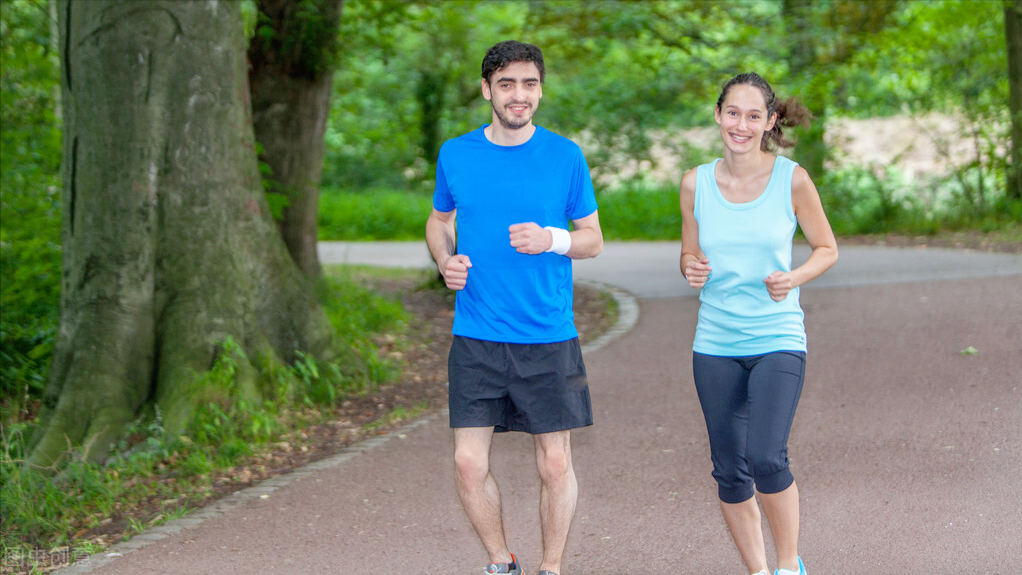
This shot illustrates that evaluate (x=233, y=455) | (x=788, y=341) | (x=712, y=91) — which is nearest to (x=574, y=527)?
(x=788, y=341)

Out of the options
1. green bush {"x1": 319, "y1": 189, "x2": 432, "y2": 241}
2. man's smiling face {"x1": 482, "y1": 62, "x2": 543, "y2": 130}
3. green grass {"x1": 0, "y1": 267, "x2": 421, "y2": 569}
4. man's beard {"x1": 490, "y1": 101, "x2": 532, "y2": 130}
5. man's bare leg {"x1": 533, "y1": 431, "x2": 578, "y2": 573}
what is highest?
man's smiling face {"x1": 482, "y1": 62, "x2": 543, "y2": 130}

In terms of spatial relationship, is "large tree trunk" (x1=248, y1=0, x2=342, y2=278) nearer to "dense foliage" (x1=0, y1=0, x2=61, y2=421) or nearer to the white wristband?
"dense foliage" (x1=0, y1=0, x2=61, y2=421)

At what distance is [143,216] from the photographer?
263 inches

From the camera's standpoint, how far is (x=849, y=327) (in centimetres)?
967

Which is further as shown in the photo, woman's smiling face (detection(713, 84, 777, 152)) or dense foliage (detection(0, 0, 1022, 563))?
dense foliage (detection(0, 0, 1022, 563))

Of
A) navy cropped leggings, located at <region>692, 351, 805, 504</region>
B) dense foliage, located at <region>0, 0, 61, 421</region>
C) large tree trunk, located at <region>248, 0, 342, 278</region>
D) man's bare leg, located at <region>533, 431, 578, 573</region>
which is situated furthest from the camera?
large tree trunk, located at <region>248, 0, 342, 278</region>

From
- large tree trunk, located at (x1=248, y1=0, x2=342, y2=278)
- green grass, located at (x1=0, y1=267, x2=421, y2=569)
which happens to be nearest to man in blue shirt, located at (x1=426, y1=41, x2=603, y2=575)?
green grass, located at (x1=0, y1=267, x2=421, y2=569)

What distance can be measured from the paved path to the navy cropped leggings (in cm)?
67

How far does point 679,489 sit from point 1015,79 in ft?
45.2

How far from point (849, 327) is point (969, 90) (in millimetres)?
9239

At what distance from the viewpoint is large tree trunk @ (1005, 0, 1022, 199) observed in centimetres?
1645

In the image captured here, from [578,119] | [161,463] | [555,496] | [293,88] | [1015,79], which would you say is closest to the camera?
[555,496]

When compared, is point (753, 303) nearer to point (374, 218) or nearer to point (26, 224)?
point (26, 224)

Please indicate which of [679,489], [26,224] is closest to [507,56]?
[679,489]
